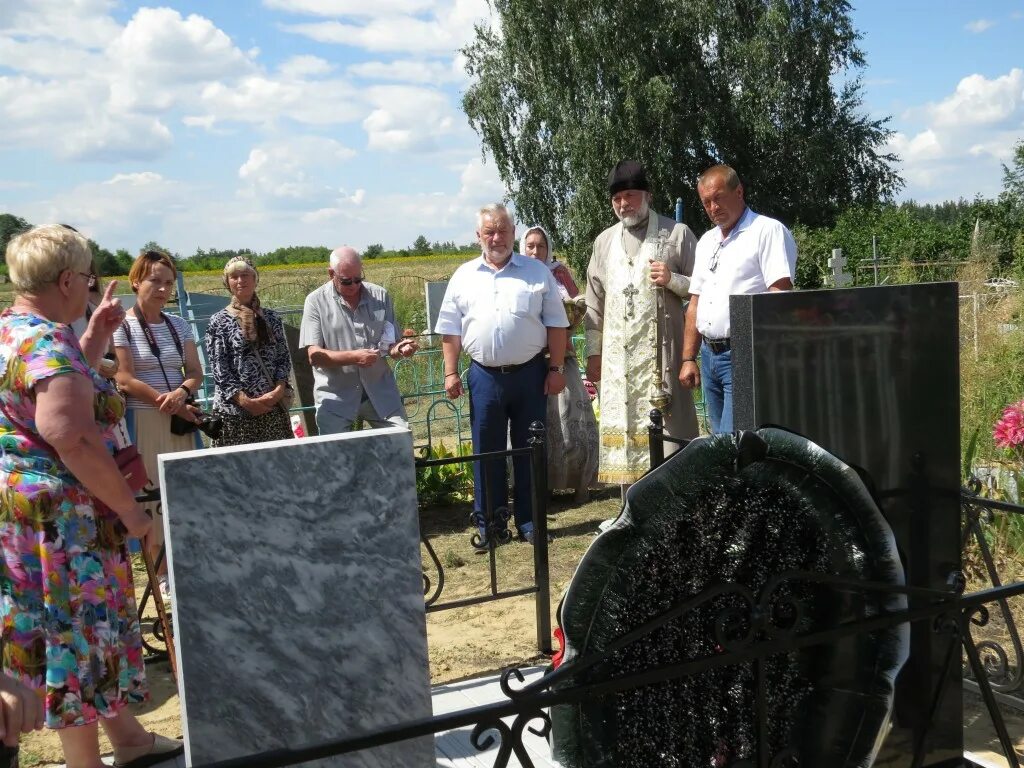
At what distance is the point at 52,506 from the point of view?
2.73 m

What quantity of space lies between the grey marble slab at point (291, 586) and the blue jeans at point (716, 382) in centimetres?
253

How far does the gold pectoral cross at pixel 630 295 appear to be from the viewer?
5.85m

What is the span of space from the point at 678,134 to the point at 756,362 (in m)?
26.1

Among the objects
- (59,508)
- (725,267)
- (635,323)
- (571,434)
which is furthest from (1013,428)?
(59,508)

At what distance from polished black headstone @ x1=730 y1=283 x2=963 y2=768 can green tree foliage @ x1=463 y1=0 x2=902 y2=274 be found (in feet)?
79.3

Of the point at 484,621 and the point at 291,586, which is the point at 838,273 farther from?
the point at 291,586

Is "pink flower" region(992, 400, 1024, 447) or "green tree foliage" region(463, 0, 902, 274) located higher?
"green tree foliage" region(463, 0, 902, 274)

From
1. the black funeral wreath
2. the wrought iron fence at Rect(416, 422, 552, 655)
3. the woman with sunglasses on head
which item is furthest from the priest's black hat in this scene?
the black funeral wreath

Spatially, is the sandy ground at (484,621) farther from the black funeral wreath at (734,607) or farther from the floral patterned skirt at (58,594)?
the black funeral wreath at (734,607)

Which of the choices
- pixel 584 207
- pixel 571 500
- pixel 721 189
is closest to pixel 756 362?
pixel 721 189

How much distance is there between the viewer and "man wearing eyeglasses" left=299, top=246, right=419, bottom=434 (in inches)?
221

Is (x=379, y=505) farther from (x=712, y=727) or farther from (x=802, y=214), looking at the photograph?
(x=802, y=214)

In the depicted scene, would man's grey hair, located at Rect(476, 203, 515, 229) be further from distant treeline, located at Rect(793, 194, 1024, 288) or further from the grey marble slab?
distant treeline, located at Rect(793, 194, 1024, 288)

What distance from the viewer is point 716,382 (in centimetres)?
457
